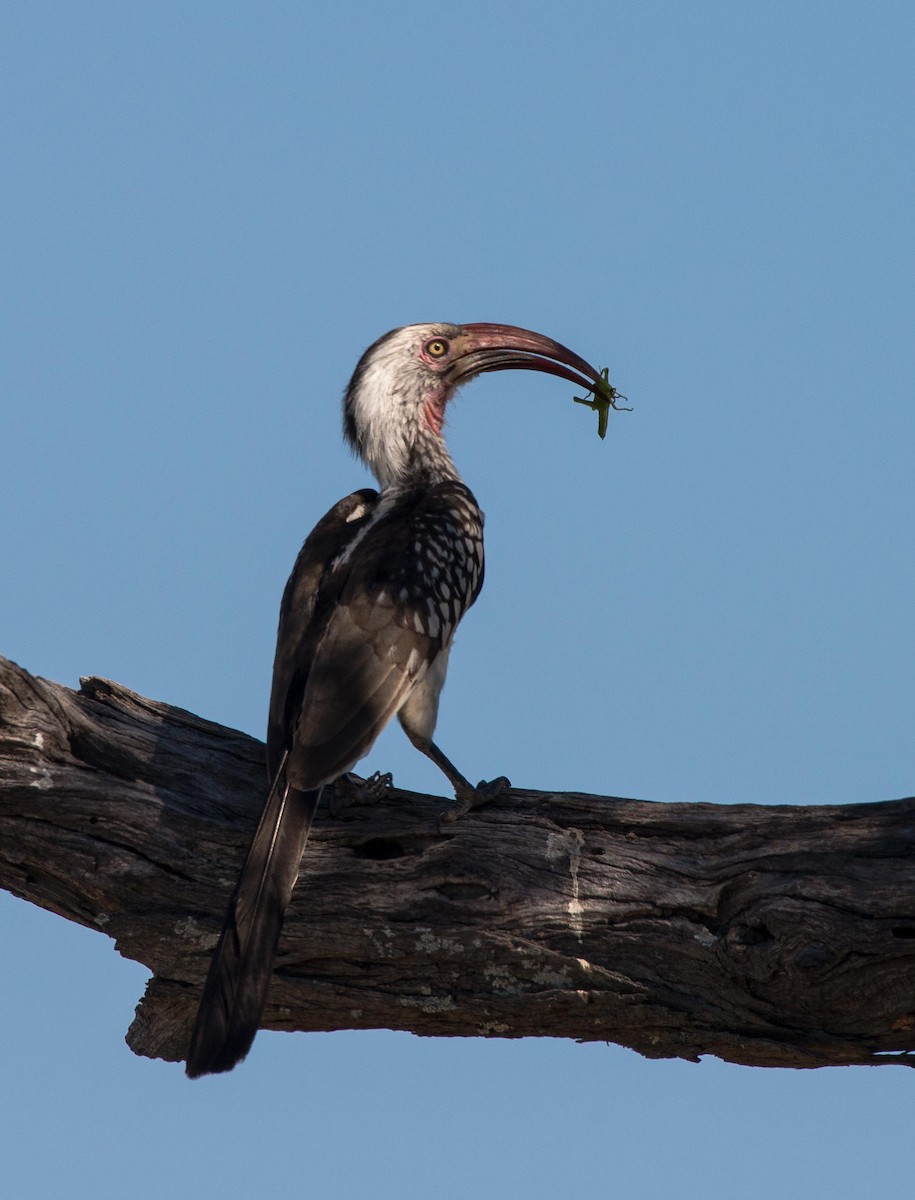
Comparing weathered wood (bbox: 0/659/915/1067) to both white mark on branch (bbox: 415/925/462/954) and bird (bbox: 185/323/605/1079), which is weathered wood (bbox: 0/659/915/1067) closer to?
white mark on branch (bbox: 415/925/462/954)

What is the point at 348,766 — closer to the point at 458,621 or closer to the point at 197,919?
the point at 197,919

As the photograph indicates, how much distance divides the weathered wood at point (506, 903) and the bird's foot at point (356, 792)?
40 mm

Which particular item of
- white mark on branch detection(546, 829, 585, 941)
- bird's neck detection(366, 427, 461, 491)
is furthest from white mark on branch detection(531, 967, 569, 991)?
bird's neck detection(366, 427, 461, 491)

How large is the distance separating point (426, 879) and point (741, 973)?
A: 38.6 inches

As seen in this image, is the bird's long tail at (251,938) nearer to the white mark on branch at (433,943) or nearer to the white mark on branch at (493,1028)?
the white mark on branch at (433,943)

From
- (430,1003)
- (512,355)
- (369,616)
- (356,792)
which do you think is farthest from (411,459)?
(430,1003)

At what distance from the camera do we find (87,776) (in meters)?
4.66

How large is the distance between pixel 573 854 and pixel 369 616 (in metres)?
1.14

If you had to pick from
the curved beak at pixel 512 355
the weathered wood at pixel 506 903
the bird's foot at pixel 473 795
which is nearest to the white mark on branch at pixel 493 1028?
the weathered wood at pixel 506 903

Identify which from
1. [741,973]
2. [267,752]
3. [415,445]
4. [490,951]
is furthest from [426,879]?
[415,445]

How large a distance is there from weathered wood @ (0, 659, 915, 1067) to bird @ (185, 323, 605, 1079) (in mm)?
240

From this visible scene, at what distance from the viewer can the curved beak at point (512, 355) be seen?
688 cm

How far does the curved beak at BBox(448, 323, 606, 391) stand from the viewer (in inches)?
271

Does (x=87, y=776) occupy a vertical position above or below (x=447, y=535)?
below
